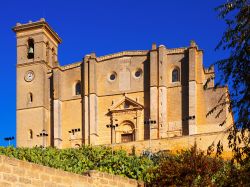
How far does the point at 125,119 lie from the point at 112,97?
7.18 feet

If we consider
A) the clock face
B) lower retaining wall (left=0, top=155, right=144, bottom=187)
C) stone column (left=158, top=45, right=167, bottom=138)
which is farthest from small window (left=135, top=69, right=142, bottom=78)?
lower retaining wall (left=0, top=155, right=144, bottom=187)

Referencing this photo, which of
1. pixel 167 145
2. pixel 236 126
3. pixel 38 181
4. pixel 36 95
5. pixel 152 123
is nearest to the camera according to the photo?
pixel 236 126

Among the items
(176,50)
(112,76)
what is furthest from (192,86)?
Result: (112,76)

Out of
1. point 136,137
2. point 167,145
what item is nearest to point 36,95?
point 136,137

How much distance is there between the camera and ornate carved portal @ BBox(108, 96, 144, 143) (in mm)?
49625

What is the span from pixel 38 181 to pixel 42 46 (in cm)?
4483

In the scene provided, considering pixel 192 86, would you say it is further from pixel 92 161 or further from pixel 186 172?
pixel 186 172

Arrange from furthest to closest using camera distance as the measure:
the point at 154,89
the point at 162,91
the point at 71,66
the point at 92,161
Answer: the point at 71,66
the point at 154,89
the point at 162,91
the point at 92,161

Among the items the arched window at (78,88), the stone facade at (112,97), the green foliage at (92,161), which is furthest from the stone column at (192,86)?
the green foliage at (92,161)

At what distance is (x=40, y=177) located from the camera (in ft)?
32.4

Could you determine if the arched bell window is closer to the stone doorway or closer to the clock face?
the clock face

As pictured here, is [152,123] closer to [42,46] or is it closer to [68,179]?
[42,46]

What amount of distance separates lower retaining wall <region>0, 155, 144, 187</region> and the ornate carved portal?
1459 inches

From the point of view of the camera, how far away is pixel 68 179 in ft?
35.6
